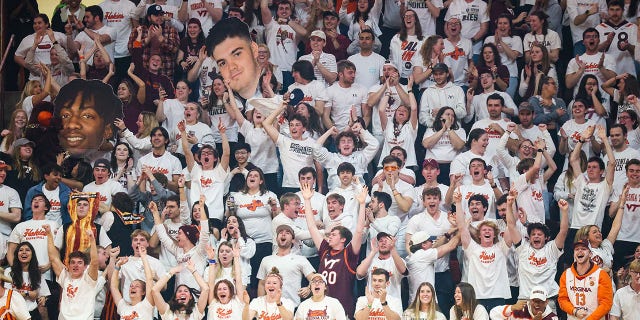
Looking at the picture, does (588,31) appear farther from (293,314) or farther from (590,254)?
(293,314)

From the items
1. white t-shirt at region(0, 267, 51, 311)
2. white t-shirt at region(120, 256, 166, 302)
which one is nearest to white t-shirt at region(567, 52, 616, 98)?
white t-shirt at region(120, 256, 166, 302)

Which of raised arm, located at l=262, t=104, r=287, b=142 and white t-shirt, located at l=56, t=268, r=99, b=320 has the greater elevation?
raised arm, located at l=262, t=104, r=287, b=142

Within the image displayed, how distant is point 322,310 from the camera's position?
46.4 ft

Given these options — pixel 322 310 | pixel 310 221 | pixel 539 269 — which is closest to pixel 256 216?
pixel 310 221

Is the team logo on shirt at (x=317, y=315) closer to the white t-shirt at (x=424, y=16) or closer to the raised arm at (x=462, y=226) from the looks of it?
the raised arm at (x=462, y=226)

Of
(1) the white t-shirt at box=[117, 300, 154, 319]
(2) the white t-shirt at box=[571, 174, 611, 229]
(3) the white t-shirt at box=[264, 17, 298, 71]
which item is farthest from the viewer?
(3) the white t-shirt at box=[264, 17, 298, 71]

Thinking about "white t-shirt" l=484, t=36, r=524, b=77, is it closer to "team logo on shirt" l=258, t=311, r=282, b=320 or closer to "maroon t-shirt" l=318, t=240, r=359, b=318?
"maroon t-shirt" l=318, t=240, r=359, b=318

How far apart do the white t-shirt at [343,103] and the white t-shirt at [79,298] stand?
3.67m

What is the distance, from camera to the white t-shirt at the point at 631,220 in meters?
15.2

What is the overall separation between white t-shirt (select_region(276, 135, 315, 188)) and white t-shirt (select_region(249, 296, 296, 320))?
1.90m

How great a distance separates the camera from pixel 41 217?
15.5 metres

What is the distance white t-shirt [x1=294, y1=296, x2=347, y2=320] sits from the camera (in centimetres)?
1412

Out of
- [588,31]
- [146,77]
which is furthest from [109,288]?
[588,31]

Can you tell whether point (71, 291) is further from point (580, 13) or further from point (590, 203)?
point (580, 13)
